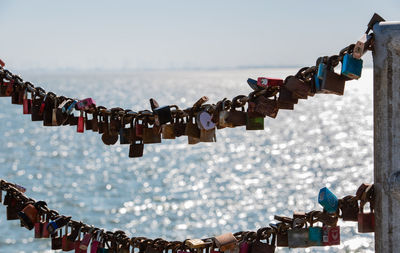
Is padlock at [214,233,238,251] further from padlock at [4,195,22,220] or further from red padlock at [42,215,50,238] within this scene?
padlock at [4,195,22,220]

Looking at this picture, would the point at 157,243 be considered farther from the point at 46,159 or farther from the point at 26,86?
the point at 46,159

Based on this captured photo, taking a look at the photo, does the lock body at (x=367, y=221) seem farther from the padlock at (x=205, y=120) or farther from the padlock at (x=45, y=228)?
the padlock at (x=45, y=228)

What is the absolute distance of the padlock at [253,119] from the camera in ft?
6.77

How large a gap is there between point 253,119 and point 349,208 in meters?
0.44

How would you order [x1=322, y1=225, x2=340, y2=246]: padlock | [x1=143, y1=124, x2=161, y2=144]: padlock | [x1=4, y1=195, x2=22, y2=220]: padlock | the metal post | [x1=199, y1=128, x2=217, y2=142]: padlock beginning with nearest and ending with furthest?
the metal post
[x1=322, y1=225, x2=340, y2=246]: padlock
[x1=199, y1=128, x2=217, y2=142]: padlock
[x1=143, y1=124, x2=161, y2=144]: padlock
[x1=4, y1=195, x2=22, y2=220]: padlock

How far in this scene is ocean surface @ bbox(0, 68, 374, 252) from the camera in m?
29.1

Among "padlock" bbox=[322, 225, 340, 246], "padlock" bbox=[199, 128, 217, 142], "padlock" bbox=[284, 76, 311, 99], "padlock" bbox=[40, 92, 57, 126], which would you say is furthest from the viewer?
"padlock" bbox=[40, 92, 57, 126]

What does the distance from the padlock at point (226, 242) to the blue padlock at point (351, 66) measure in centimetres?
68

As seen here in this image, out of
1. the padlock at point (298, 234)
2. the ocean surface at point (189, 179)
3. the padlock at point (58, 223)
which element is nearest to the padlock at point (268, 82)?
the padlock at point (298, 234)

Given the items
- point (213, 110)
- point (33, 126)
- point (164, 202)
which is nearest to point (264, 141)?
point (164, 202)

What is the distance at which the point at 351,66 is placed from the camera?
1.82m

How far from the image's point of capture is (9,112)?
9275cm

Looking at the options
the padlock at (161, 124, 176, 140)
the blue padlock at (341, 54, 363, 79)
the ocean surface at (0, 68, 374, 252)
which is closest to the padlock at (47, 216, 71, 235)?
the padlock at (161, 124, 176, 140)

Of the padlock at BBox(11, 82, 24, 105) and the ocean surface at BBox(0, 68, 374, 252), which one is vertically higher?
the padlock at BBox(11, 82, 24, 105)
